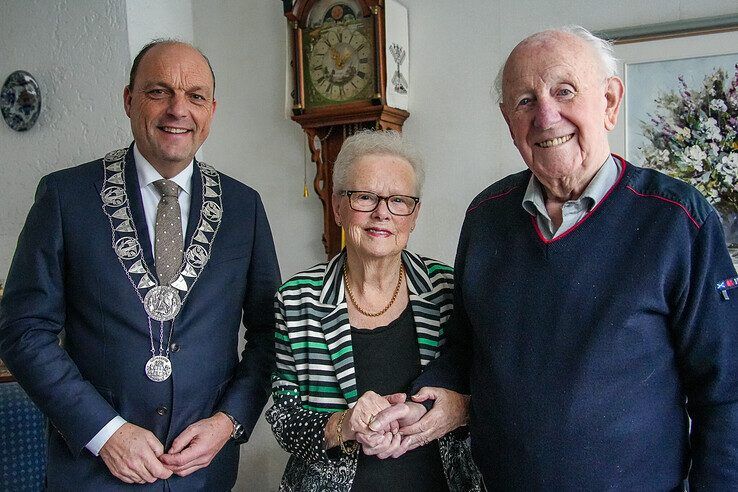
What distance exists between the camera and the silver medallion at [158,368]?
1.61 meters

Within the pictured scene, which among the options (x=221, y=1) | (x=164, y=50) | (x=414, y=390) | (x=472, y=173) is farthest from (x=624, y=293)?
(x=221, y=1)

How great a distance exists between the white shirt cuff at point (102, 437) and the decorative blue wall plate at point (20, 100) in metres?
2.04

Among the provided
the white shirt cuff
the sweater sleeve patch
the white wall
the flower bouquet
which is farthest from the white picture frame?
the white wall

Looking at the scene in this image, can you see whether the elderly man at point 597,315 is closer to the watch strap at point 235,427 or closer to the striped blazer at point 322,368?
the striped blazer at point 322,368

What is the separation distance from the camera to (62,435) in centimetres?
157

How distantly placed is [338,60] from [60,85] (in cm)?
133

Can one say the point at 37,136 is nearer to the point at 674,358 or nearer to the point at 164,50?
the point at 164,50

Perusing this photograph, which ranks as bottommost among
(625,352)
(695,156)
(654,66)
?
(625,352)

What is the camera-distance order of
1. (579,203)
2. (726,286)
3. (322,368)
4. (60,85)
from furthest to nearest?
(60,85), (322,368), (579,203), (726,286)

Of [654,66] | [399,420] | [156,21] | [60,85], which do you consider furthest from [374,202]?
[60,85]

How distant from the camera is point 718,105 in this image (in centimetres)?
217

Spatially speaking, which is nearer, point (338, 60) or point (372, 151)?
point (372, 151)

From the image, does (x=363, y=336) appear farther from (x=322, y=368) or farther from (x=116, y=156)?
(x=116, y=156)

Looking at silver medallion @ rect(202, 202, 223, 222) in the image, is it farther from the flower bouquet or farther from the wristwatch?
the flower bouquet
